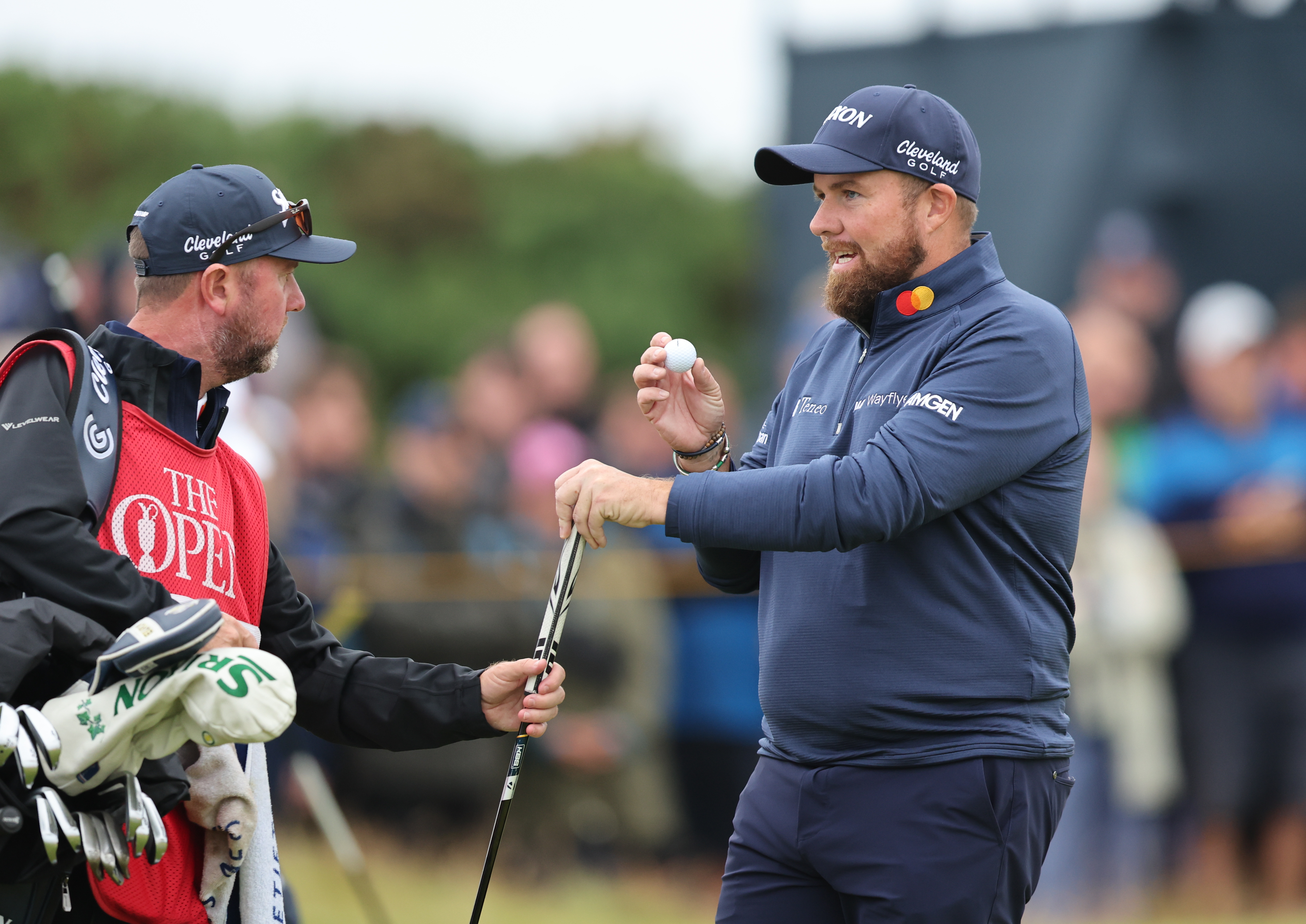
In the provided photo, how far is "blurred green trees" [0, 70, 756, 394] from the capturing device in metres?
29.2

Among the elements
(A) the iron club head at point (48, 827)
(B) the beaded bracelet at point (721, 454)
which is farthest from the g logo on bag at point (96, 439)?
(B) the beaded bracelet at point (721, 454)

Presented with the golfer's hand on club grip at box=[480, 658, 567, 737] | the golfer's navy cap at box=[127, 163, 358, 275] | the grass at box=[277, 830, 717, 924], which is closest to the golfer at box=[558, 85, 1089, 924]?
the golfer's hand on club grip at box=[480, 658, 567, 737]

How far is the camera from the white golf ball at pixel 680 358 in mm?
3863

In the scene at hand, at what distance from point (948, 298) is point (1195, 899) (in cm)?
581

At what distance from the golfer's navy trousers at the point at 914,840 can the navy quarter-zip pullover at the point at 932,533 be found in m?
0.06

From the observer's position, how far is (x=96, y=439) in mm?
3359

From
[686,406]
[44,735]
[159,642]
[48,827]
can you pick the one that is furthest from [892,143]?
[48,827]

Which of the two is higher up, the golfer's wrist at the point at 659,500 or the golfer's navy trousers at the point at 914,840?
the golfer's wrist at the point at 659,500

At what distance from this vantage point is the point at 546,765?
8.78 meters

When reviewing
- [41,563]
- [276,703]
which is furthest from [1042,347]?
[41,563]

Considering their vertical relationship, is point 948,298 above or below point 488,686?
above

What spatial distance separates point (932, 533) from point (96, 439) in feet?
6.18

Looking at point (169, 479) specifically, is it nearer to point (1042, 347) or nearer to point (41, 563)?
point (41, 563)

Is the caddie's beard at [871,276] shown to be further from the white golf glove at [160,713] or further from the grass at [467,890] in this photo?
the grass at [467,890]
